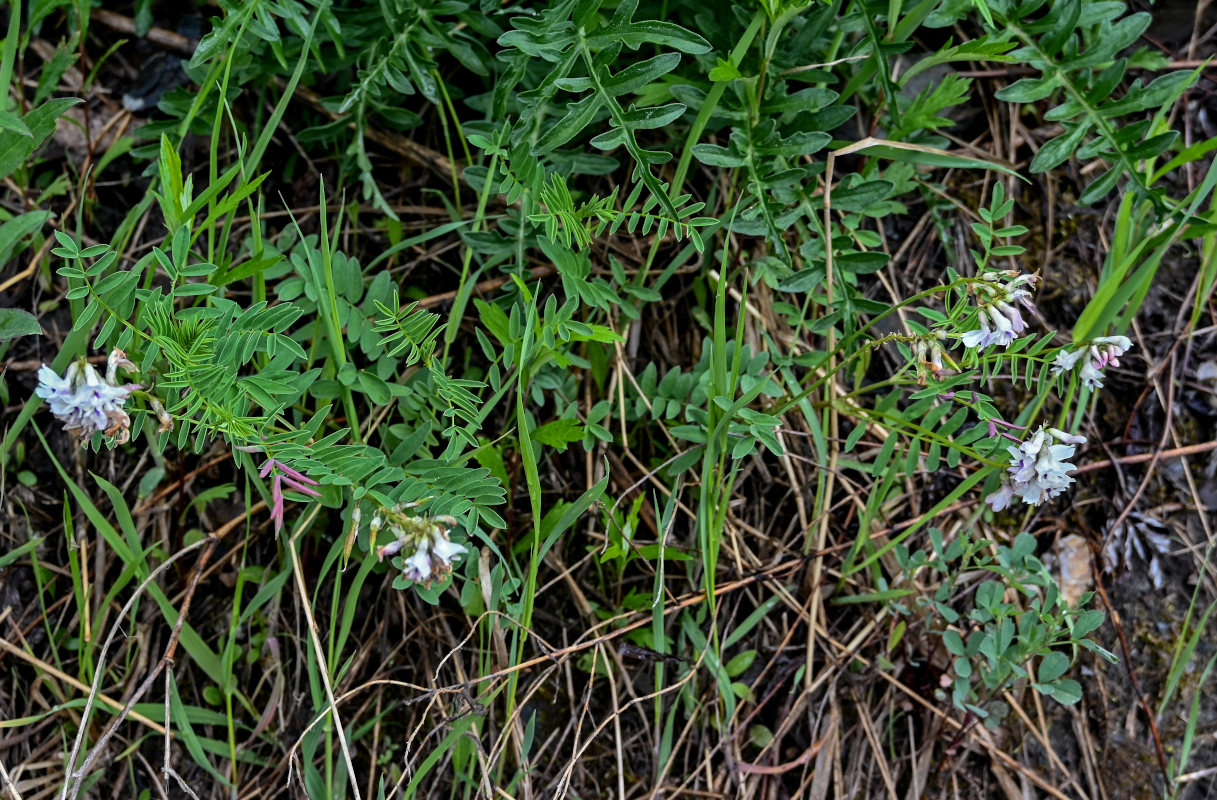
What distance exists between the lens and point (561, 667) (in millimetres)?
2172

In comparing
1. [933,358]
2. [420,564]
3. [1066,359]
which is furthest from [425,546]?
[1066,359]

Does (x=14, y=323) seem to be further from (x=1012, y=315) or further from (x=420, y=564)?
(x=1012, y=315)

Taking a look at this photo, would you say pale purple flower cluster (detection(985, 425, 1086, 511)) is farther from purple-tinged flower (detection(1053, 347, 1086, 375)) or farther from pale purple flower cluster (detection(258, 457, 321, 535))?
pale purple flower cluster (detection(258, 457, 321, 535))

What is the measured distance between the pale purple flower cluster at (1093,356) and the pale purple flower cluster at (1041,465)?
0.12 m

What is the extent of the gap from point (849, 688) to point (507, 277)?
1.31 metres

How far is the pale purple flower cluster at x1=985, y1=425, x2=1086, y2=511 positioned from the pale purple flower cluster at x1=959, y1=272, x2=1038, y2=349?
0.20m

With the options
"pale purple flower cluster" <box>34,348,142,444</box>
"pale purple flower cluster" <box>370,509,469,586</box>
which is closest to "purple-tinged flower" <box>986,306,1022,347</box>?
"pale purple flower cluster" <box>370,509,469,586</box>

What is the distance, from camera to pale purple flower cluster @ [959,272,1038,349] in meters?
1.67

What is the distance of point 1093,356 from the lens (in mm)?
1766

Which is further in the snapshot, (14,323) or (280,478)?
(14,323)

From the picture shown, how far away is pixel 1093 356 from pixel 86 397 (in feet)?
5.88

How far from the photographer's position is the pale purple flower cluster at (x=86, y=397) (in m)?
1.47

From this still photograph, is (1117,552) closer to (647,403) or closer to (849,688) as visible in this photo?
(849,688)

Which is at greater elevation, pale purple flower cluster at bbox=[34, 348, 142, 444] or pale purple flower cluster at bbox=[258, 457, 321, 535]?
pale purple flower cluster at bbox=[34, 348, 142, 444]
